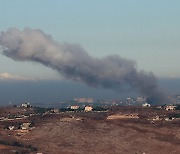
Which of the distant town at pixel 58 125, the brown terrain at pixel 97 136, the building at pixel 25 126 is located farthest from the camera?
the building at pixel 25 126

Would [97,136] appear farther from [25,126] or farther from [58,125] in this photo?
[25,126]

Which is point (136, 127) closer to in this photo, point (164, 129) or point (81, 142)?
point (164, 129)

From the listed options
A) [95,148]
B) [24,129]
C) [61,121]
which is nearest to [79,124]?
[61,121]

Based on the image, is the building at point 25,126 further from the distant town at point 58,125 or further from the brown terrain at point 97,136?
the brown terrain at point 97,136

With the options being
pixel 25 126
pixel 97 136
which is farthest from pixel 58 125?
pixel 97 136

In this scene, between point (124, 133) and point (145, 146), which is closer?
point (145, 146)

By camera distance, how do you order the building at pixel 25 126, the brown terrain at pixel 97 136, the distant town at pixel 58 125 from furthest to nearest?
the building at pixel 25 126, the distant town at pixel 58 125, the brown terrain at pixel 97 136

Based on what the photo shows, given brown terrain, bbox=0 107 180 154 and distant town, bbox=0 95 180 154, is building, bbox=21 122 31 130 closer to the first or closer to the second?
distant town, bbox=0 95 180 154

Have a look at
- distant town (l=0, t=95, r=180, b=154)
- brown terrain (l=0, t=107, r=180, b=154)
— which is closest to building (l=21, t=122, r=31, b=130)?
distant town (l=0, t=95, r=180, b=154)

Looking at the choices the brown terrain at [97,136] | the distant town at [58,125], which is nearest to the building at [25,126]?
the distant town at [58,125]
